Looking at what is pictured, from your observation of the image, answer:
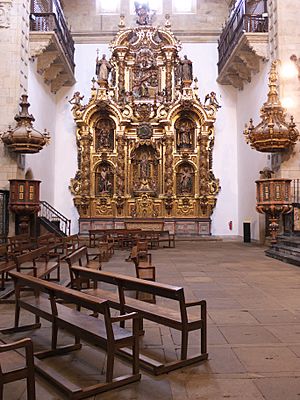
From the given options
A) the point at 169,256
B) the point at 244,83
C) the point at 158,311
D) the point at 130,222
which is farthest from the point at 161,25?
the point at 158,311

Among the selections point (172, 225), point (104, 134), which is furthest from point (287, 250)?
point (104, 134)

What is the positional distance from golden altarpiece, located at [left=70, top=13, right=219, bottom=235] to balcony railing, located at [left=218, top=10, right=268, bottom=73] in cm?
168

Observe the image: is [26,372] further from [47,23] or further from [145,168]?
[145,168]

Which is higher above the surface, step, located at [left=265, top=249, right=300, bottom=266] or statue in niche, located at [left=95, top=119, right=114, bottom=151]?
statue in niche, located at [left=95, top=119, right=114, bottom=151]

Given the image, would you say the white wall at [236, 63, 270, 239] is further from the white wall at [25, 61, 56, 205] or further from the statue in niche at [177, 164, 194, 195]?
the white wall at [25, 61, 56, 205]

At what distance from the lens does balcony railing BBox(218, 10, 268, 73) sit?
14883mm

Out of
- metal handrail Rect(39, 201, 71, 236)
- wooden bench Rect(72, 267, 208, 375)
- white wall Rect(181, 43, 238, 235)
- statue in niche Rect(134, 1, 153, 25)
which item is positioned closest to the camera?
wooden bench Rect(72, 267, 208, 375)

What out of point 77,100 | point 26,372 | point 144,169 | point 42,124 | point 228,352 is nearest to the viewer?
point 26,372

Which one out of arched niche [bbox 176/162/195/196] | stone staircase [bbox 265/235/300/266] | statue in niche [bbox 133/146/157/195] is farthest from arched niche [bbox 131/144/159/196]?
stone staircase [bbox 265/235/300/266]

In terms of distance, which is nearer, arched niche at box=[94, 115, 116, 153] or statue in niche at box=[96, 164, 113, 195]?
statue in niche at box=[96, 164, 113, 195]

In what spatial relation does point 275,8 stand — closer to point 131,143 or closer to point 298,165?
point 298,165

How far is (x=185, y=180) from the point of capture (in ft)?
62.5

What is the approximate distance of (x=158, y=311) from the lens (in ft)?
12.5

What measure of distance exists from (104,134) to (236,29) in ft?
23.9
